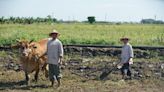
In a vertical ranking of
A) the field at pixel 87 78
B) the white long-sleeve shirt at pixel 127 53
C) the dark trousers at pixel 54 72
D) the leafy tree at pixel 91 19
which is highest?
the white long-sleeve shirt at pixel 127 53

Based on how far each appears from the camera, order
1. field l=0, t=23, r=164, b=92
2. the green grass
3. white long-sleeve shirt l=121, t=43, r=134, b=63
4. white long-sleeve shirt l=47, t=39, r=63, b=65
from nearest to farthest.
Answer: white long-sleeve shirt l=47, t=39, r=63, b=65, field l=0, t=23, r=164, b=92, white long-sleeve shirt l=121, t=43, r=134, b=63, the green grass

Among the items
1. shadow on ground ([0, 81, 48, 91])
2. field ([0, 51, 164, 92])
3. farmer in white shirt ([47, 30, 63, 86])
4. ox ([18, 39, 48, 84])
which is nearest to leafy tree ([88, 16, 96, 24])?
field ([0, 51, 164, 92])

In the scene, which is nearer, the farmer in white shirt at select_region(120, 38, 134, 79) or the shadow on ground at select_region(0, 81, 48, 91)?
the shadow on ground at select_region(0, 81, 48, 91)

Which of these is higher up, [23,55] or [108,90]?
[23,55]

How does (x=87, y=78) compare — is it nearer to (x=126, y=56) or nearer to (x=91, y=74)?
(x=91, y=74)

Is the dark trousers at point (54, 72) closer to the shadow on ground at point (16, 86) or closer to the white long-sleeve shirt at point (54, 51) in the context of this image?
the white long-sleeve shirt at point (54, 51)

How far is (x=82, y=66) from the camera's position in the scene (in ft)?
47.2

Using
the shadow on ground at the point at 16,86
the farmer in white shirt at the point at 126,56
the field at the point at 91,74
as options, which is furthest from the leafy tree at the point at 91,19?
the shadow on ground at the point at 16,86

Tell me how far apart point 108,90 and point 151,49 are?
20.6ft

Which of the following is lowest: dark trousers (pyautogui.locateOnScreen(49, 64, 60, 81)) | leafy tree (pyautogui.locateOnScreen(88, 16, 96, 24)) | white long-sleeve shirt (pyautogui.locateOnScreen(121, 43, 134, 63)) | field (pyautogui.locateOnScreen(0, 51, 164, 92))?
leafy tree (pyautogui.locateOnScreen(88, 16, 96, 24))

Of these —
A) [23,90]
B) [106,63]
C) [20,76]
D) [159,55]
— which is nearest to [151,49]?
[159,55]

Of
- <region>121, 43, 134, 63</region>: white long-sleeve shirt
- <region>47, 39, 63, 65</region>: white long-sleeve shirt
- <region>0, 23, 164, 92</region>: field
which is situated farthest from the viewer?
<region>121, 43, 134, 63</region>: white long-sleeve shirt

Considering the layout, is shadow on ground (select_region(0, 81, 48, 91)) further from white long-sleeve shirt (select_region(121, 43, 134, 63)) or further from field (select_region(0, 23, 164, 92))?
white long-sleeve shirt (select_region(121, 43, 134, 63))

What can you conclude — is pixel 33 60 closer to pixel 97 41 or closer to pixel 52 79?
pixel 52 79
